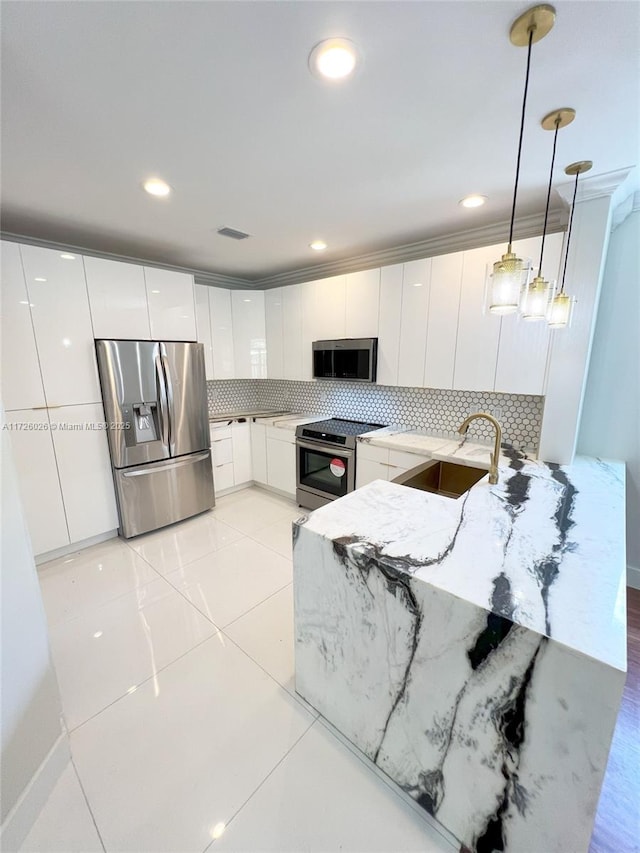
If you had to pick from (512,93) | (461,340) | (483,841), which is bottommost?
(483,841)

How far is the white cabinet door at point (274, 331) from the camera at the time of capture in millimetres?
3830

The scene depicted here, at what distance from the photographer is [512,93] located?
124cm

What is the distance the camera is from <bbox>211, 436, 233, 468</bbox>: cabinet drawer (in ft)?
12.2

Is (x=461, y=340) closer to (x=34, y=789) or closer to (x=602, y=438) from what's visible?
(x=602, y=438)

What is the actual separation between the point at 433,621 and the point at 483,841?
712 millimetres

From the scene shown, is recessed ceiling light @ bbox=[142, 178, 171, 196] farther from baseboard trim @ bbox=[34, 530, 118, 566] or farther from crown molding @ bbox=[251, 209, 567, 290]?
baseboard trim @ bbox=[34, 530, 118, 566]

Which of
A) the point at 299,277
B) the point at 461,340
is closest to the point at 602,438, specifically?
the point at 461,340

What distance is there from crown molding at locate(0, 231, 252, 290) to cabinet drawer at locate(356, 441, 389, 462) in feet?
7.52

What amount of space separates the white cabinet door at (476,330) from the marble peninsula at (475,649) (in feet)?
3.89

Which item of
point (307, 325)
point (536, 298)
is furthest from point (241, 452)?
point (536, 298)

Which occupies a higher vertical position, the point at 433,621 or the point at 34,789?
the point at 433,621

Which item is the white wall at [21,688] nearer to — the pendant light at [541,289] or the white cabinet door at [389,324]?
the pendant light at [541,289]

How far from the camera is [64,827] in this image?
46.1 inches

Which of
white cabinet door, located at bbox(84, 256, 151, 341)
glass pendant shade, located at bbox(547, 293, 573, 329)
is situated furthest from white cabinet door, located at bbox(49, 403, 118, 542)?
glass pendant shade, located at bbox(547, 293, 573, 329)
